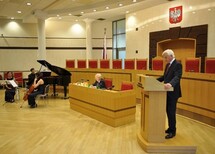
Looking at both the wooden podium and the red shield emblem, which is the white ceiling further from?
the wooden podium

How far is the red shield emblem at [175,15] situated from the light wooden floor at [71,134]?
4478 mm

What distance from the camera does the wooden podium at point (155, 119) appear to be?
3.56 m

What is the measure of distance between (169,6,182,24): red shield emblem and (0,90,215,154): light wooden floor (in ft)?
14.7

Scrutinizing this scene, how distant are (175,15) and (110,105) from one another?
5.53 metres

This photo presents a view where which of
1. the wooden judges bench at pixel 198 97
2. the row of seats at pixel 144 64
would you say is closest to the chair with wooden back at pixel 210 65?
the row of seats at pixel 144 64

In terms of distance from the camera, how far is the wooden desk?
5.04 metres

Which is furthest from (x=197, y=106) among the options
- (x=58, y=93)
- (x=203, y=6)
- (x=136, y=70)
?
(x=58, y=93)

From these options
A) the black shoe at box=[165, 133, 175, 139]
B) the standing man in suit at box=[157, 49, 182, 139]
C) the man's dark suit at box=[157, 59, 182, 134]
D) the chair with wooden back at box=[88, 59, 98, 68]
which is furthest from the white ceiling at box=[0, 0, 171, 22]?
the black shoe at box=[165, 133, 175, 139]

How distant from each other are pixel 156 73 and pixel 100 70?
324 cm

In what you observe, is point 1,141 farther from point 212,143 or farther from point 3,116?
point 212,143

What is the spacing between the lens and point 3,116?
616 cm

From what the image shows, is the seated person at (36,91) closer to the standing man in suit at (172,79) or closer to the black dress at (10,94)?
the black dress at (10,94)

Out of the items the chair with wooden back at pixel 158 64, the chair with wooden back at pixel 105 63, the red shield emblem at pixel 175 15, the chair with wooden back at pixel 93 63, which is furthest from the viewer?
the chair with wooden back at pixel 93 63

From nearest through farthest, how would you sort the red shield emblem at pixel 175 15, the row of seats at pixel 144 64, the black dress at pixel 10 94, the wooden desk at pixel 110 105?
the wooden desk at pixel 110 105, the row of seats at pixel 144 64, the black dress at pixel 10 94, the red shield emblem at pixel 175 15
